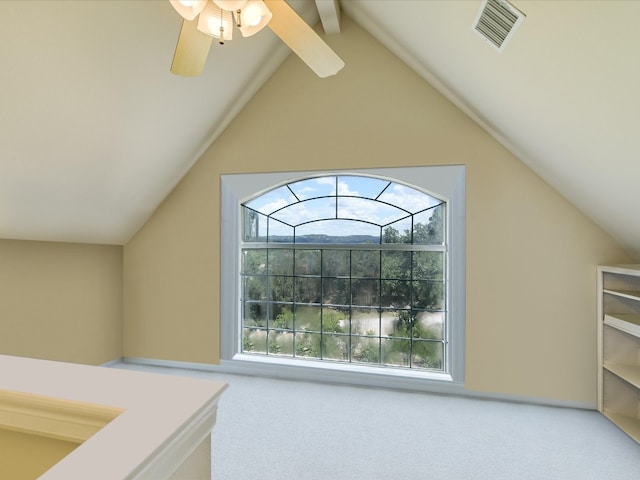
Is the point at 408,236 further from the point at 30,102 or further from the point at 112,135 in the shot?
the point at 30,102

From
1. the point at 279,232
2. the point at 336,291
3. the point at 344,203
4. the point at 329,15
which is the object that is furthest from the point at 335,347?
the point at 329,15

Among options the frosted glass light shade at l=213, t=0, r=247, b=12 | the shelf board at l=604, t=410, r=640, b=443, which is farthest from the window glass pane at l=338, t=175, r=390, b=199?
the shelf board at l=604, t=410, r=640, b=443

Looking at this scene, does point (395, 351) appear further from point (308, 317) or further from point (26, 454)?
point (26, 454)

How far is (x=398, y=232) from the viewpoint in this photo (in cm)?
299

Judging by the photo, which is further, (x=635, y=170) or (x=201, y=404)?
(x=635, y=170)

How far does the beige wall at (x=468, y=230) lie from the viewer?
8.43 ft

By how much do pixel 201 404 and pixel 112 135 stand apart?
2264 millimetres

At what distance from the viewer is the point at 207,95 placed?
2.72 m

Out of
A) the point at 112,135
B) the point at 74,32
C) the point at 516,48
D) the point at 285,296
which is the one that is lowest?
the point at 285,296

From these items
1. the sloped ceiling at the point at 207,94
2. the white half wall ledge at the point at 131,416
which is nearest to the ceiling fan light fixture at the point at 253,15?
the sloped ceiling at the point at 207,94

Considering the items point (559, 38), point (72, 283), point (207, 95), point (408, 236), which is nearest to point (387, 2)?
point (559, 38)

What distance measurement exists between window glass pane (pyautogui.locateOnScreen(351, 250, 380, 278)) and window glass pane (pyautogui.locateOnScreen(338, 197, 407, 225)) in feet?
0.92

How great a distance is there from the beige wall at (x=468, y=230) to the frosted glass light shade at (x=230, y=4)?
Answer: 178 centimetres

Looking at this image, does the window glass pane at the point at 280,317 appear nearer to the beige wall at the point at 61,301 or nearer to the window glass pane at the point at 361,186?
the window glass pane at the point at 361,186
